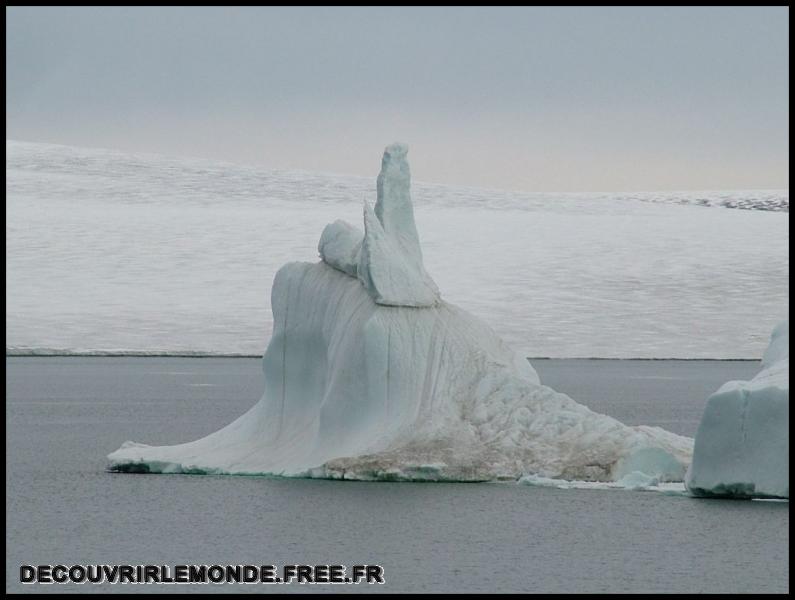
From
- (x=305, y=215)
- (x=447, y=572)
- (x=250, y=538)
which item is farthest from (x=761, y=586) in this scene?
(x=305, y=215)

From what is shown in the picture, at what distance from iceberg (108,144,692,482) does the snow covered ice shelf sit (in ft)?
83.9

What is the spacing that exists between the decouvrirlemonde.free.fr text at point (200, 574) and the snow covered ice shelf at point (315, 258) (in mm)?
30514

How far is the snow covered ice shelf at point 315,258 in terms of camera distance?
4466 cm

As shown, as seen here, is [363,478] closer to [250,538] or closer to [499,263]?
[250,538]

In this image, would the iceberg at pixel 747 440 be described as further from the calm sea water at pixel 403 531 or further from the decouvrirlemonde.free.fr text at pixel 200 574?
the decouvrirlemonde.free.fr text at pixel 200 574

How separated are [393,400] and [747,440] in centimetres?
375

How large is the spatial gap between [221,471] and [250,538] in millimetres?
3285

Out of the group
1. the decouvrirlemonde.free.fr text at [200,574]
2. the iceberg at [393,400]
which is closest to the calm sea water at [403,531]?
the decouvrirlemonde.free.fr text at [200,574]

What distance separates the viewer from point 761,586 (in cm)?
1145

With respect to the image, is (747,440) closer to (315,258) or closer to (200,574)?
(200,574)

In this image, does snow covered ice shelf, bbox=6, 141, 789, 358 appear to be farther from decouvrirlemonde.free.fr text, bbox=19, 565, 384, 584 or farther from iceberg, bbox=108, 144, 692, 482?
decouvrirlemonde.free.fr text, bbox=19, 565, 384, 584

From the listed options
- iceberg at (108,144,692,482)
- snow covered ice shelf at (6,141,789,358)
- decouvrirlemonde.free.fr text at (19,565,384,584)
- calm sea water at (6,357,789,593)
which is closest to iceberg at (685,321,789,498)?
calm sea water at (6,357,789,593)

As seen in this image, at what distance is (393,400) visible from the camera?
52.4 feet

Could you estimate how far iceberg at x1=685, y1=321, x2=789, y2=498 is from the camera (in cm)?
1352
